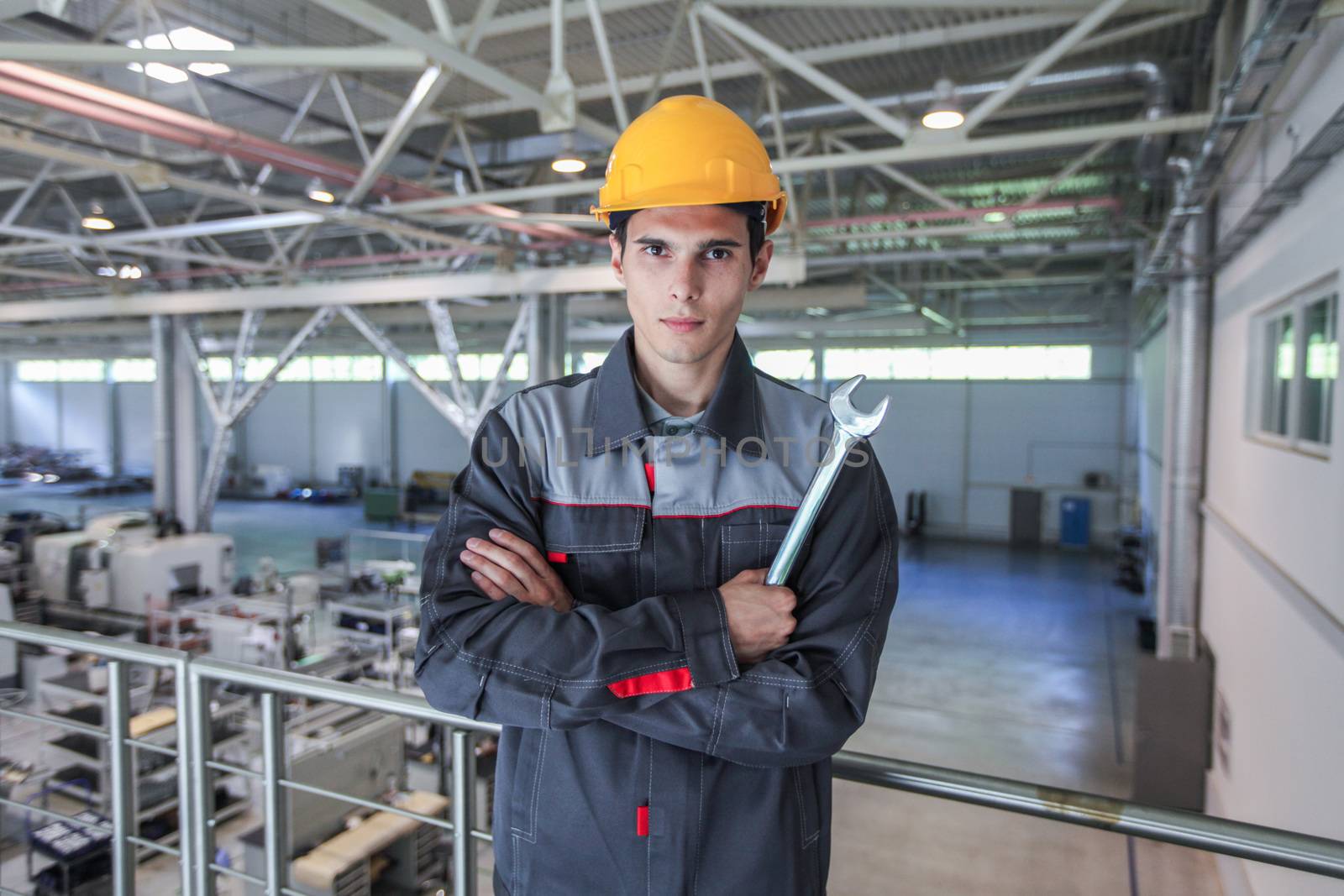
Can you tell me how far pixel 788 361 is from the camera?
1000 inches

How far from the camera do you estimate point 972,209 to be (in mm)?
9680

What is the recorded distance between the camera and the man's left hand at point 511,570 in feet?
5.07

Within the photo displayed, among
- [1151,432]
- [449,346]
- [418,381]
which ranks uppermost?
[449,346]

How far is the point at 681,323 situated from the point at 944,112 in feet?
16.7

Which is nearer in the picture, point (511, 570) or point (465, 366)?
point (511, 570)

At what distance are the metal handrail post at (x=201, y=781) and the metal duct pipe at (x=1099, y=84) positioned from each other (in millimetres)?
7529

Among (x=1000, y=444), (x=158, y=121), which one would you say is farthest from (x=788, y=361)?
(x=158, y=121)

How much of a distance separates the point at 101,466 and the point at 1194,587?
39623 millimetres

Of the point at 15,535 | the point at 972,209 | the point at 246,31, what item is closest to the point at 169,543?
the point at 15,535

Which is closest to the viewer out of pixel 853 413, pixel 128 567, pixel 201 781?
pixel 853 413

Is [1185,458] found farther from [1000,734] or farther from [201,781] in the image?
[201,781]

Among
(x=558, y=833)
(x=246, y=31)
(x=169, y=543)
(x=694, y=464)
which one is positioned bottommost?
(x=169, y=543)

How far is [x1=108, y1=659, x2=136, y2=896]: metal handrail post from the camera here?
2449mm

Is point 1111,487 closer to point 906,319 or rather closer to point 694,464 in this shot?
point 906,319
